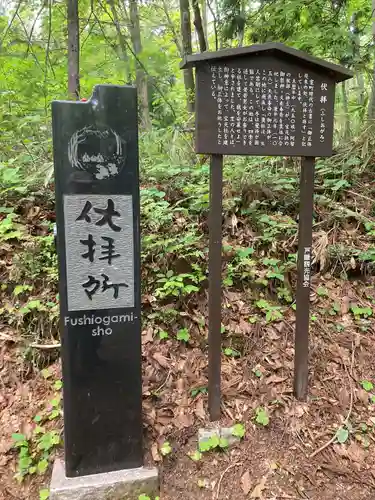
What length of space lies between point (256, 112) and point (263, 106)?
81 millimetres

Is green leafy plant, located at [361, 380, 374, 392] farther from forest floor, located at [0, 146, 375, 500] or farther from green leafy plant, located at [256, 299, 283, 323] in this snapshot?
green leafy plant, located at [256, 299, 283, 323]

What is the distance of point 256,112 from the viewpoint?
290cm

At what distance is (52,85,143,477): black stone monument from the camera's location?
93.3 inches

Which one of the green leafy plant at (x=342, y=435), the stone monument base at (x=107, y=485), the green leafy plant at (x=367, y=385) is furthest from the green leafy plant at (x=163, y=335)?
the green leafy plant at (x=367, y=385)

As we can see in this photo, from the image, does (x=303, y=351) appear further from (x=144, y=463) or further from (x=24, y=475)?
(x=24, y=475)

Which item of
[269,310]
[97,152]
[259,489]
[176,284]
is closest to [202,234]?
[176,284]

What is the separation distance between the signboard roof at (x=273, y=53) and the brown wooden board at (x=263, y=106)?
0.02 m

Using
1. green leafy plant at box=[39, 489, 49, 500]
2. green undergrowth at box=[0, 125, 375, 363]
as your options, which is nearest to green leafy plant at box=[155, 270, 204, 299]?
green undergrowth at box=[0, 125, 375, 363]

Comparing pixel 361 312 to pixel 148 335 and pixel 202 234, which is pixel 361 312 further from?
pixel 148 335

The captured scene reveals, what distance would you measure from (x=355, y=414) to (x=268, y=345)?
0.96 m

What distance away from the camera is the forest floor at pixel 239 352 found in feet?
9.50

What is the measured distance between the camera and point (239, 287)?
411 centimetres

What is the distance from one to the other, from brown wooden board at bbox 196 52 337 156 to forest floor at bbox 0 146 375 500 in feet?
5.00

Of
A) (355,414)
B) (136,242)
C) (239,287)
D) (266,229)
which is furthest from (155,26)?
(355,414)
